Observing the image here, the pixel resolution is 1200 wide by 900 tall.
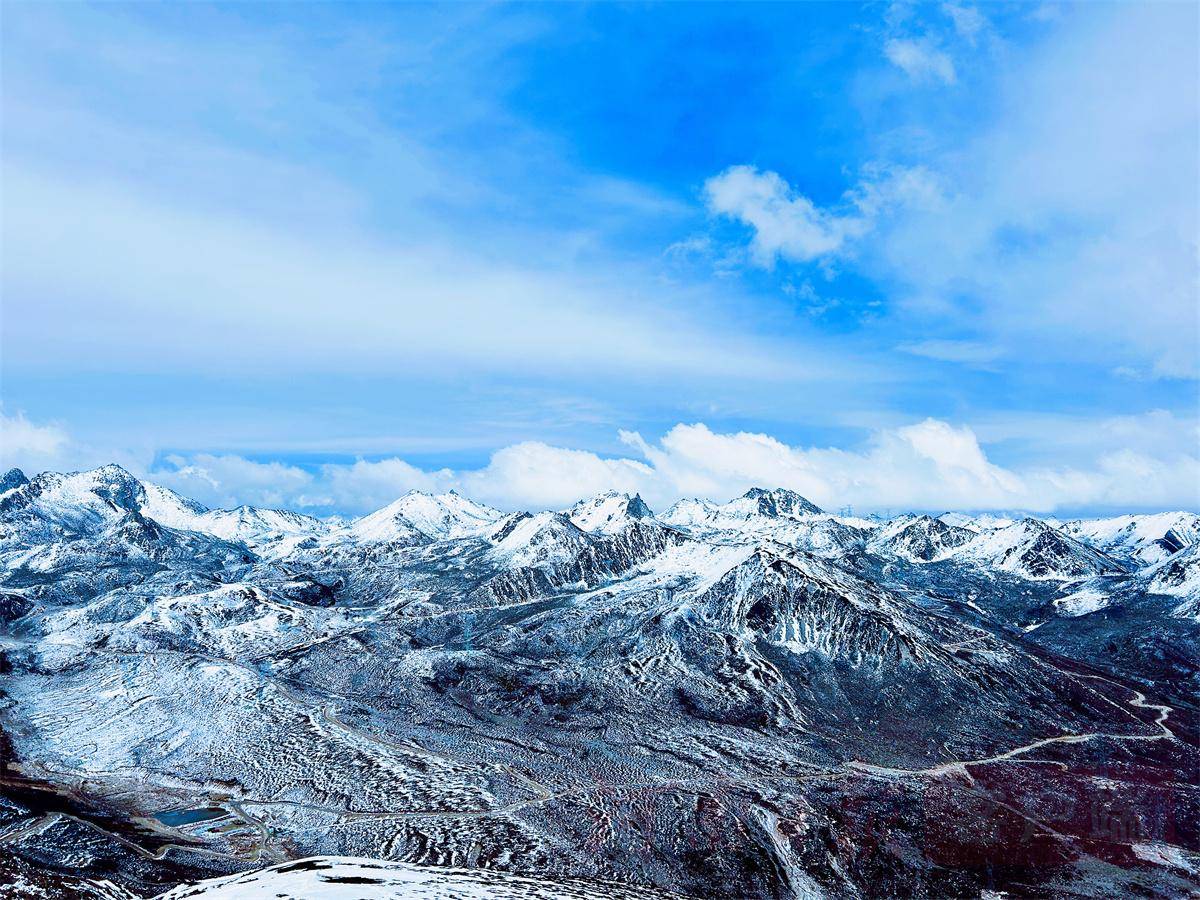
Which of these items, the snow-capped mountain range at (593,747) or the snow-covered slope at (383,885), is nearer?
the snow-covered slope at (383,885)

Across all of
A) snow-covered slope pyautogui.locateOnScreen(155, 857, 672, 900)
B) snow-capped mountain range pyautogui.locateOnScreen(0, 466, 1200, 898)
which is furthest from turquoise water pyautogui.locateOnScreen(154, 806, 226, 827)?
snow-covered slope pyautogui.locateOnScreen(155, 857, 672, 900)

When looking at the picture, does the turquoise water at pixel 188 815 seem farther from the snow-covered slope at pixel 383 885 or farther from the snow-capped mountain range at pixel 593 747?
the snow-covered slope at pixel 383 885

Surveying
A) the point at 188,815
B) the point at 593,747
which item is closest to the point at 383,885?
the point at 188,815

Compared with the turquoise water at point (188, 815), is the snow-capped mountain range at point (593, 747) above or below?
above

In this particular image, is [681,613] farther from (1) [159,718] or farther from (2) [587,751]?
(1) [159,718]

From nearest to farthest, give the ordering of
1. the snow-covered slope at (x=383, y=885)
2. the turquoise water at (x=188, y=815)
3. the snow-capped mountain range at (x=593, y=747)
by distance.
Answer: the snow-covered slope at (x=383, y=885), the snow-capped mountain range at (x=593, y=747), the turquoise water at (x=188, y=815)

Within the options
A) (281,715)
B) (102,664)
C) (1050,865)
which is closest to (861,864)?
(1050,865)

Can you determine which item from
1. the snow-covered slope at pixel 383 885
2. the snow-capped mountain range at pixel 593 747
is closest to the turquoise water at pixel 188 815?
the snow-capped mountain range at pixel 593 747

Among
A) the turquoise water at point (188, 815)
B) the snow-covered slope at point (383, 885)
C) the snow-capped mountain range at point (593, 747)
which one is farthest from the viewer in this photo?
the turquoise water at point (188, 815)
